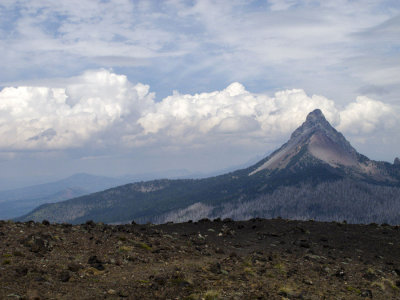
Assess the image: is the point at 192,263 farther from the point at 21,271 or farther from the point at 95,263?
the point at 21,271

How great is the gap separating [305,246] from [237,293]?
14.9m

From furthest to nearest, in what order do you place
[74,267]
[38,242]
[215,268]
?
[38,242] < [215,268] < [74,267]

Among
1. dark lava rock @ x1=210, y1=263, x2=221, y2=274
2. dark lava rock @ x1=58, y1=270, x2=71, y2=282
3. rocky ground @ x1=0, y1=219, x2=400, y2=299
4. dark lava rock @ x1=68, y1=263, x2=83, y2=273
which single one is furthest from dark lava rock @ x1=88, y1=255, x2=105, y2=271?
dark lava rock @ x1=210, y1=263, x2=221, y2=274

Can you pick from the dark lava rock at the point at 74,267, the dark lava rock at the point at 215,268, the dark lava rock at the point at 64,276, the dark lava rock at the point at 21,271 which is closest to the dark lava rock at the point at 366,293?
the dark lava rock at the point at 215,268

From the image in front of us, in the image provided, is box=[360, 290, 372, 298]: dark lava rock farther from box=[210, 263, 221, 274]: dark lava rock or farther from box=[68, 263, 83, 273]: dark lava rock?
box=[68, 263, 83, 273]: dark lava rock

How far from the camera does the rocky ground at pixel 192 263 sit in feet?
59.1

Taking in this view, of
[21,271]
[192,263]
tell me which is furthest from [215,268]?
[21,271]

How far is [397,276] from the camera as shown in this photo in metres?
25.2

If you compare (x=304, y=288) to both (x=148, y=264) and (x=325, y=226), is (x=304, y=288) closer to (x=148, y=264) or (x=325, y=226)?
(x=148, y=264)

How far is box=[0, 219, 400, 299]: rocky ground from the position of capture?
59.1 ft

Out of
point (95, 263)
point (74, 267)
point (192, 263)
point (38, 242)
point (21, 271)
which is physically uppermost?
point (38, 242)

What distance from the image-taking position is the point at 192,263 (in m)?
23.0

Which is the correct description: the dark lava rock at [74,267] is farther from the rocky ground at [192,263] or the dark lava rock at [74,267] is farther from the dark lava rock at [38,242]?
the dark lava rock at [38,242]

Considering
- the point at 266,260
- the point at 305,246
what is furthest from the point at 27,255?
the point at 305,246
